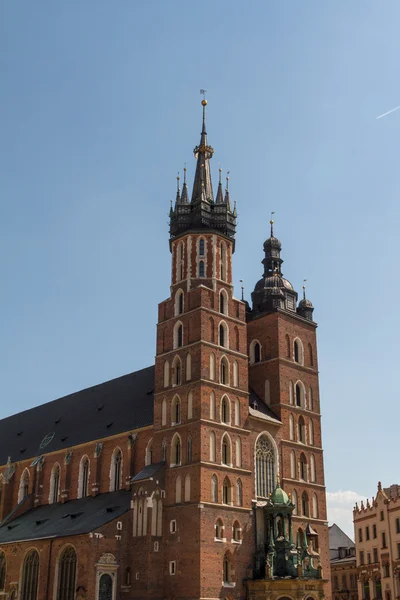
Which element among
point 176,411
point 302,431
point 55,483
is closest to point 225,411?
point 176,411

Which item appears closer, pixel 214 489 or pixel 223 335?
pixel 214 489

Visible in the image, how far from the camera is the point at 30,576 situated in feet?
162

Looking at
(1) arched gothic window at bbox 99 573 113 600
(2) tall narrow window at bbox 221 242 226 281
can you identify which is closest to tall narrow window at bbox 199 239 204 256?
(2) tall narrow window at bbox 221 242 226 281

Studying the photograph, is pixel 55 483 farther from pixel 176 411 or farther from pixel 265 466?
pixel 265 466

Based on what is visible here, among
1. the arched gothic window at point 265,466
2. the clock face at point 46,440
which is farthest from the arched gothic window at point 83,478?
Answer: the arched gothic window at point 265,466

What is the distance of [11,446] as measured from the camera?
68188 mm

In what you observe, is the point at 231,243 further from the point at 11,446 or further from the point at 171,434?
the point at 11,446

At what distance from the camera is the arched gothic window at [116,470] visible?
52.9 metres


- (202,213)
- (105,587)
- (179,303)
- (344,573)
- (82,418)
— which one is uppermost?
(202,213)

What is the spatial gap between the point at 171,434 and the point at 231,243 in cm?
1455

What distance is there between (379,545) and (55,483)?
27.9 meters

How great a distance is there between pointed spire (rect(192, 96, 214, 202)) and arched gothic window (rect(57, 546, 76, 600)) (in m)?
25.4

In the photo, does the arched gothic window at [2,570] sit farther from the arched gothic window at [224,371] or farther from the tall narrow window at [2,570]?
the arched gothic window at [224,371]

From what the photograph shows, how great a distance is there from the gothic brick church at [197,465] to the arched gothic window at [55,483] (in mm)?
108
